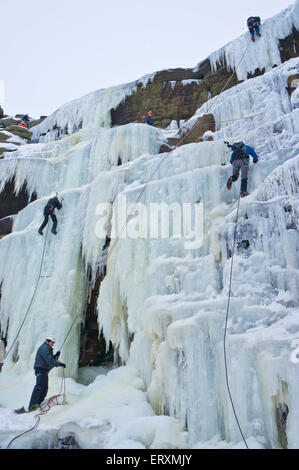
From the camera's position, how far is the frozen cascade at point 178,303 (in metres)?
3.75

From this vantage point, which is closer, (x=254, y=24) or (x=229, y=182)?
(x=229, y=182)

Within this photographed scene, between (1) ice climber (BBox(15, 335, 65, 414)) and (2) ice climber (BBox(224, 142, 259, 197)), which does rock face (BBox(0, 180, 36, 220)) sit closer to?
(1) ice climber (BBox(15, 335, 65, 414))

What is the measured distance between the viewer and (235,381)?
3.76 meters

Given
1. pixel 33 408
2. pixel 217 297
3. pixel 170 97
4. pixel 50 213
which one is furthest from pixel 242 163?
pixel 170 97

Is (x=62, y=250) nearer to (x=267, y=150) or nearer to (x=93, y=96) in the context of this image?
(x=267, y=150)

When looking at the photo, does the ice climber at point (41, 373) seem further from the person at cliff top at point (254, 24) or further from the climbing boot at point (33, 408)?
the person at cliff top at point (254, 24)

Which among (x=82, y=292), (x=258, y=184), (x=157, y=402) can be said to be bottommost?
(x=157, y=402)

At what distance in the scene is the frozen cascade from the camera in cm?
375

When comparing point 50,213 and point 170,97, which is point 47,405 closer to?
point 50,213

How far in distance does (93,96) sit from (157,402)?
506 inches

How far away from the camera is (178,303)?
186 inches

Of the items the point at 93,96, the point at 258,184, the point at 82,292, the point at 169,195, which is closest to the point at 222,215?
the point at 258,184

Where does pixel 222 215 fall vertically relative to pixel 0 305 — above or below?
above

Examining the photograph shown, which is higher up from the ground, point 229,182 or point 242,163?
point 242,163
